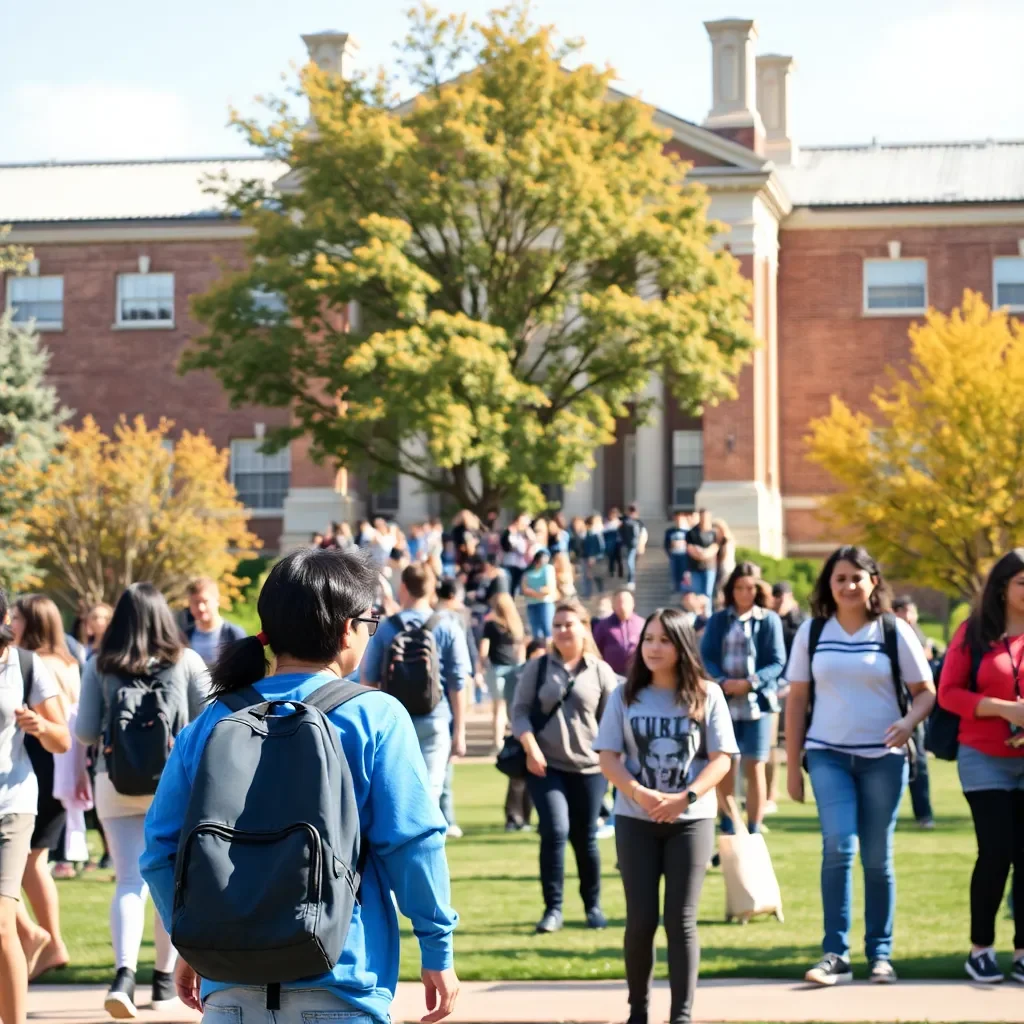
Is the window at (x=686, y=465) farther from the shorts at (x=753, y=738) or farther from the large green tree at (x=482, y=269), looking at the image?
the shorts at (x=753, y=738)

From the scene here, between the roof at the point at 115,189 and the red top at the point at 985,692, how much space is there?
1508 inches

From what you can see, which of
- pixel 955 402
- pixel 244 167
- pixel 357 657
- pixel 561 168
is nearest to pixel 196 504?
pixel 561 168

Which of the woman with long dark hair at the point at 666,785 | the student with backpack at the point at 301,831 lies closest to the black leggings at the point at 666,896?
the woman with long dark hair at the point at 666,785

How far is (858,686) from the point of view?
8.43 meters

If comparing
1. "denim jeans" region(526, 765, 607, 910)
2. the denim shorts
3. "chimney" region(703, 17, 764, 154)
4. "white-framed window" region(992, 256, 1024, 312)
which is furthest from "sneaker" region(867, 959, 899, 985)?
"white-framed window" region(992, 256, 1024, 312)

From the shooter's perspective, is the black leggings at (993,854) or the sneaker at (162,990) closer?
the sneaker at (162,990)

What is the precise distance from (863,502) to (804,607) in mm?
4881

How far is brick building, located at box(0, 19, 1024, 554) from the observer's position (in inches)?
1603

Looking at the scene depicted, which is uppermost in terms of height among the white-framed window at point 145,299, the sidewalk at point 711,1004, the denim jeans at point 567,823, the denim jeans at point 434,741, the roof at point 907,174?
the roof at point 907,174

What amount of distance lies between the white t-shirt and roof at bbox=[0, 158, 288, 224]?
3805 cm

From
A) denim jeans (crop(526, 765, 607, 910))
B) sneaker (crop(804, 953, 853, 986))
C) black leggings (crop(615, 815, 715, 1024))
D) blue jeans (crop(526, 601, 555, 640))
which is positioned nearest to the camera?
black leggings (crop(615, 815, 715, 1024))

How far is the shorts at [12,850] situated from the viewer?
21.6 feet

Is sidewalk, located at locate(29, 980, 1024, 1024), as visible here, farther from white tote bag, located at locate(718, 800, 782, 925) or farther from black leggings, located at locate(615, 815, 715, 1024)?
white tote bag, located at locate(718, 800, 782, 925)

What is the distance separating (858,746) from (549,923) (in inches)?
92.9
